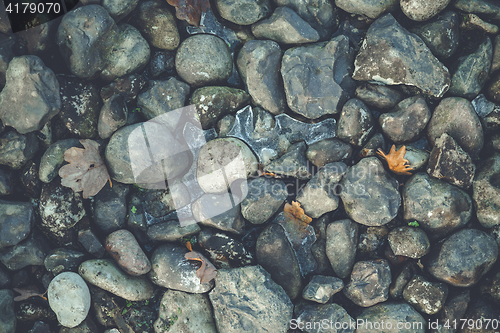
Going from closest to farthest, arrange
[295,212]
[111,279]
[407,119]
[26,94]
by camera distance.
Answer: [26,94] < [111,279] < [407,119] < [295,212]

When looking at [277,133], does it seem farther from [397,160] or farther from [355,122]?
[397,160]

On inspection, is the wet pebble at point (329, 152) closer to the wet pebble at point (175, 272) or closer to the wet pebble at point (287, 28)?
the wet pebble at point (287, 28)

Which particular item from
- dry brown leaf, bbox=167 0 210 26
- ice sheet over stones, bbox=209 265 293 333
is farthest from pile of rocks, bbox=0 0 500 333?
dry brown leaf, bbox=167 0 210 26

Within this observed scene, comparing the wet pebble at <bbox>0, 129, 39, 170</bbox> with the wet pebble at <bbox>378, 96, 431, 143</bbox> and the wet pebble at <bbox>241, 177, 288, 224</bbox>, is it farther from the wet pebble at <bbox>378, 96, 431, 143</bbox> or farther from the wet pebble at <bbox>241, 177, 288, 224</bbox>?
the wet pebble at <bbox>378, 96, 431, 143</bbox>

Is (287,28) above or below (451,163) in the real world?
above

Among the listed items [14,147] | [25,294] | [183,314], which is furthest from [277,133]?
[25,294]

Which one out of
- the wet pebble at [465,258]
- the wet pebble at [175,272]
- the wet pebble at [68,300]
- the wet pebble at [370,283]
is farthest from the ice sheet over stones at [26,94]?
the wet pebble at [465,258]

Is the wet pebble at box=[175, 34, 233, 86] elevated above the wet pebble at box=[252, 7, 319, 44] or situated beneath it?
situated beneath

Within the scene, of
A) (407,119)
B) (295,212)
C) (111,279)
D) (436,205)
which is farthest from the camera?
(295,212)
